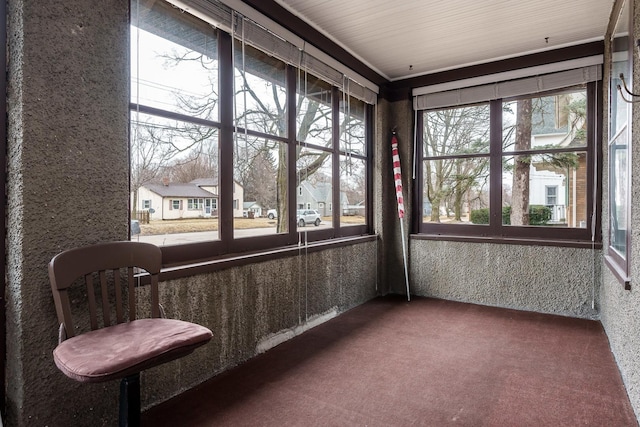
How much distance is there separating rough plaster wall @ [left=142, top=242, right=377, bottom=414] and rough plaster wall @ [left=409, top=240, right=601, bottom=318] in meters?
1.10

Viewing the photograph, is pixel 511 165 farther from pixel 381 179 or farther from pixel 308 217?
pixel 308 217

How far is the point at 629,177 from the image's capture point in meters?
2.25

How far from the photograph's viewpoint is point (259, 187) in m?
2.94

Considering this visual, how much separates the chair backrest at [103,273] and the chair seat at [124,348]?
11 centimetres

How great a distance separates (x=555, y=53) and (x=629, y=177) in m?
2.03

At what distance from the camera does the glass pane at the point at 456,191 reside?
4.20m

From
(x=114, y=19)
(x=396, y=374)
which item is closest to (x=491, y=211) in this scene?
(x=396, y=374)

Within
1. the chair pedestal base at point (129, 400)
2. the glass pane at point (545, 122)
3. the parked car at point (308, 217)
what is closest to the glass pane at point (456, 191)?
the glass pane at point (545, 122)

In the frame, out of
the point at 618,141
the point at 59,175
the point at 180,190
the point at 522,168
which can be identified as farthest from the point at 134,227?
the point at 522,168

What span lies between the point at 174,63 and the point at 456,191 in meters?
3.28

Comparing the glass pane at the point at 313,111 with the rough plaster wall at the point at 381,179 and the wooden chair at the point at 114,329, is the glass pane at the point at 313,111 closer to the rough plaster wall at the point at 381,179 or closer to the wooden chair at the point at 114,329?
the rough plaster wall at the point at 381,179

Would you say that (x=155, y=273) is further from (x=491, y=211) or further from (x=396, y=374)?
(x=491, y=211)

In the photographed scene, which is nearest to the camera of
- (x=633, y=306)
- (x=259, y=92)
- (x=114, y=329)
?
(x=114, y=329)

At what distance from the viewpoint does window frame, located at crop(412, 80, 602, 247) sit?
3.57 meters
